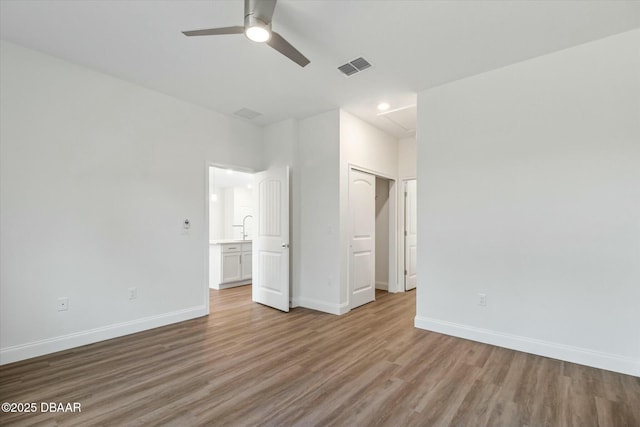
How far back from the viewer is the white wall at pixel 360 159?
14.3 ft

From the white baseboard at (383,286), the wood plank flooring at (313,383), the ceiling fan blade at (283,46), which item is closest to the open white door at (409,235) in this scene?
the white baseboard at (383,286)

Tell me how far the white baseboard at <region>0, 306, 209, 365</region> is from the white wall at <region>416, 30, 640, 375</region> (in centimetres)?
312

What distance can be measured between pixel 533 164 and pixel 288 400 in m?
3.16

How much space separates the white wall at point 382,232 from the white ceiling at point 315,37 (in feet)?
7.63

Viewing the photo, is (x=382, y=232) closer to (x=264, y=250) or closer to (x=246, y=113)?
(x=264, y=250)

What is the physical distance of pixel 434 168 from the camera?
365 cm

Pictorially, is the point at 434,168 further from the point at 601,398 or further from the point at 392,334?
the point at 601,398

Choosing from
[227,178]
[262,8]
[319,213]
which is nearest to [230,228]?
[227,178]

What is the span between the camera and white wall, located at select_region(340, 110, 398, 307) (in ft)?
14.3

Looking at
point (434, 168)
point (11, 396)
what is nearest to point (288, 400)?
point (11, 396)

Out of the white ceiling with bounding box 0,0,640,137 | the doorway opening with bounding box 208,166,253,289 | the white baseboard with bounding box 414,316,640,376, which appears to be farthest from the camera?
the doorway opening with bounding box 208,166,253,289

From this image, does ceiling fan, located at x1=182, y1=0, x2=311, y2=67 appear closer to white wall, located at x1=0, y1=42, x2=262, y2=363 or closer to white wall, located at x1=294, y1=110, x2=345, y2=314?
white wall, located at x1=0, y1=42, x2=262, y2=363

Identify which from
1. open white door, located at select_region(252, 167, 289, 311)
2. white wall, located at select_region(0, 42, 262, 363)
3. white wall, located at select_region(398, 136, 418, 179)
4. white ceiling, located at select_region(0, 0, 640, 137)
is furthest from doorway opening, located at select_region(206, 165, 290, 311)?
white wall, located at select_region(398, 136, 418, 179)

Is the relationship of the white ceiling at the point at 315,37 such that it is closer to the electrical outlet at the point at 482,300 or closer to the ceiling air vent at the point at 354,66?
the ceiling air vent at the point at 354,66
